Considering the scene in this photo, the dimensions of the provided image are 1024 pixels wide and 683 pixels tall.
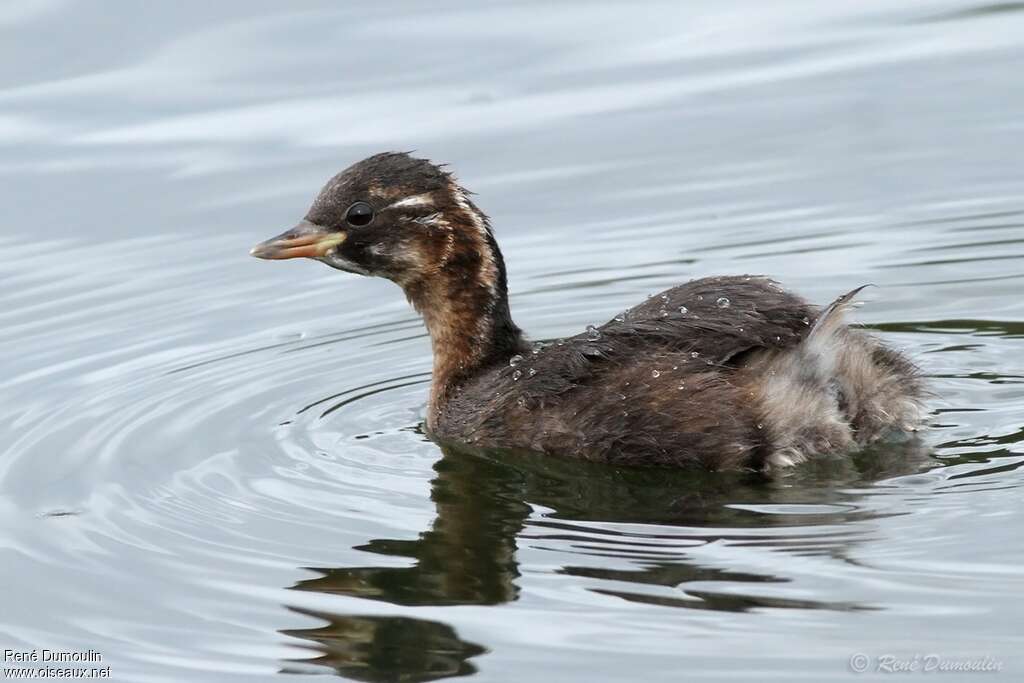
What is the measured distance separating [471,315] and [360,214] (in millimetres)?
707

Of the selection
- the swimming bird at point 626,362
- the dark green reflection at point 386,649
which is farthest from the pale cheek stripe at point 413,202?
the dark green reflection at point 386,649

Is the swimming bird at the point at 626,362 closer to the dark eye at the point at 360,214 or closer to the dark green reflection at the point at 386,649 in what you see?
the dark eye at the point at 360,214

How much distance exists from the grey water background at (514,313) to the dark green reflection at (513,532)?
21 millimetres

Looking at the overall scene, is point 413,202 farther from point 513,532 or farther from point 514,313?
point 513,532

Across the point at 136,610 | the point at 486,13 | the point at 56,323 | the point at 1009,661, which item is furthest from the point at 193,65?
the point at 1009,661

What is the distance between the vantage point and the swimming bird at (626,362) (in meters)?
8.19

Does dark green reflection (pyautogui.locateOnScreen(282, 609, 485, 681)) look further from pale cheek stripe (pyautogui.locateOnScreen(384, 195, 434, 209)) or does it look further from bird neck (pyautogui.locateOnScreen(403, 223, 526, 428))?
pale cheek stripe (pyautogui.locateOnScreen(384, 195, 434, 209))

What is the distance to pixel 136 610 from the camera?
727 cm

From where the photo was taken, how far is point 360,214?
30.9 ft

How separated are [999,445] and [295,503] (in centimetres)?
293

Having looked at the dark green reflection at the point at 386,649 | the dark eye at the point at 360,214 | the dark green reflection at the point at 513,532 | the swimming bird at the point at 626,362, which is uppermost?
the dark eye at the point at 360,214

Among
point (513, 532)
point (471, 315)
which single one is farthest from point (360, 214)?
point (513, 532)

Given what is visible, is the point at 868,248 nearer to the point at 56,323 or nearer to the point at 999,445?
the point at 999,445

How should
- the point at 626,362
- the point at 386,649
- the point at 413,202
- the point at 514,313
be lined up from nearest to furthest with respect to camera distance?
the point at 386,649 → the point at 626,362 → the point at 413,202 → the point at 514,313
